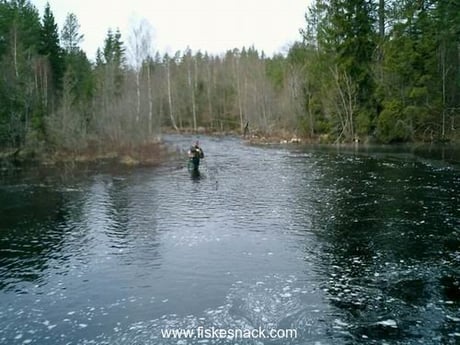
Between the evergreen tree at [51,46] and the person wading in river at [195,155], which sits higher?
the evergreen tree at [51,46]

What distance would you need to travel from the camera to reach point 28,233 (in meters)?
15.2

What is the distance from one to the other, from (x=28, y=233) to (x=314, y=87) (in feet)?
147

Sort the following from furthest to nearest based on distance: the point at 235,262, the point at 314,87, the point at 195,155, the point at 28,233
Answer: the point at 314,87 → the point at 195,155 → the point at 28,233 → the point at 235,262

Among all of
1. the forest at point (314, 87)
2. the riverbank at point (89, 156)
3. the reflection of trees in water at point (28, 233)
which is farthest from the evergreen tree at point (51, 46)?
the reflection of trees in water at point (28, 233)

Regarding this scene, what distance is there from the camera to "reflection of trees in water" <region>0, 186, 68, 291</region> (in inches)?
455

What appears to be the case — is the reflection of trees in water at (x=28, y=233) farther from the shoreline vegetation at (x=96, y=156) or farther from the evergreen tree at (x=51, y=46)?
the evergreen tree at (x=51, y=46)

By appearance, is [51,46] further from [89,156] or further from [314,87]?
[314,87]

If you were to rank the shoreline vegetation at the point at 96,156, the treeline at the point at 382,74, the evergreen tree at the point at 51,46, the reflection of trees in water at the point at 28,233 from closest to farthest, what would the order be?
the reflection of trees in water at the point at 28,233 → the shoreline vegetation at the point at 96,156 → the treeline at the point at 382,74 → the evergreen tree at the point at 51,46

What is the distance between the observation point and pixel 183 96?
80688mm

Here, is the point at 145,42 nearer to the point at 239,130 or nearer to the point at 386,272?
the point at 239,130

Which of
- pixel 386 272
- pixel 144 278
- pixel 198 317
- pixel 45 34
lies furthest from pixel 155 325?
Answer: pixel 45 34

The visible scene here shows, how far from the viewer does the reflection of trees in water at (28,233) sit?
11.6 metres

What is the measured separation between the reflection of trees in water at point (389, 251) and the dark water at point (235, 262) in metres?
0.04

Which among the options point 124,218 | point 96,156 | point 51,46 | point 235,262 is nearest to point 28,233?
point 124,218
